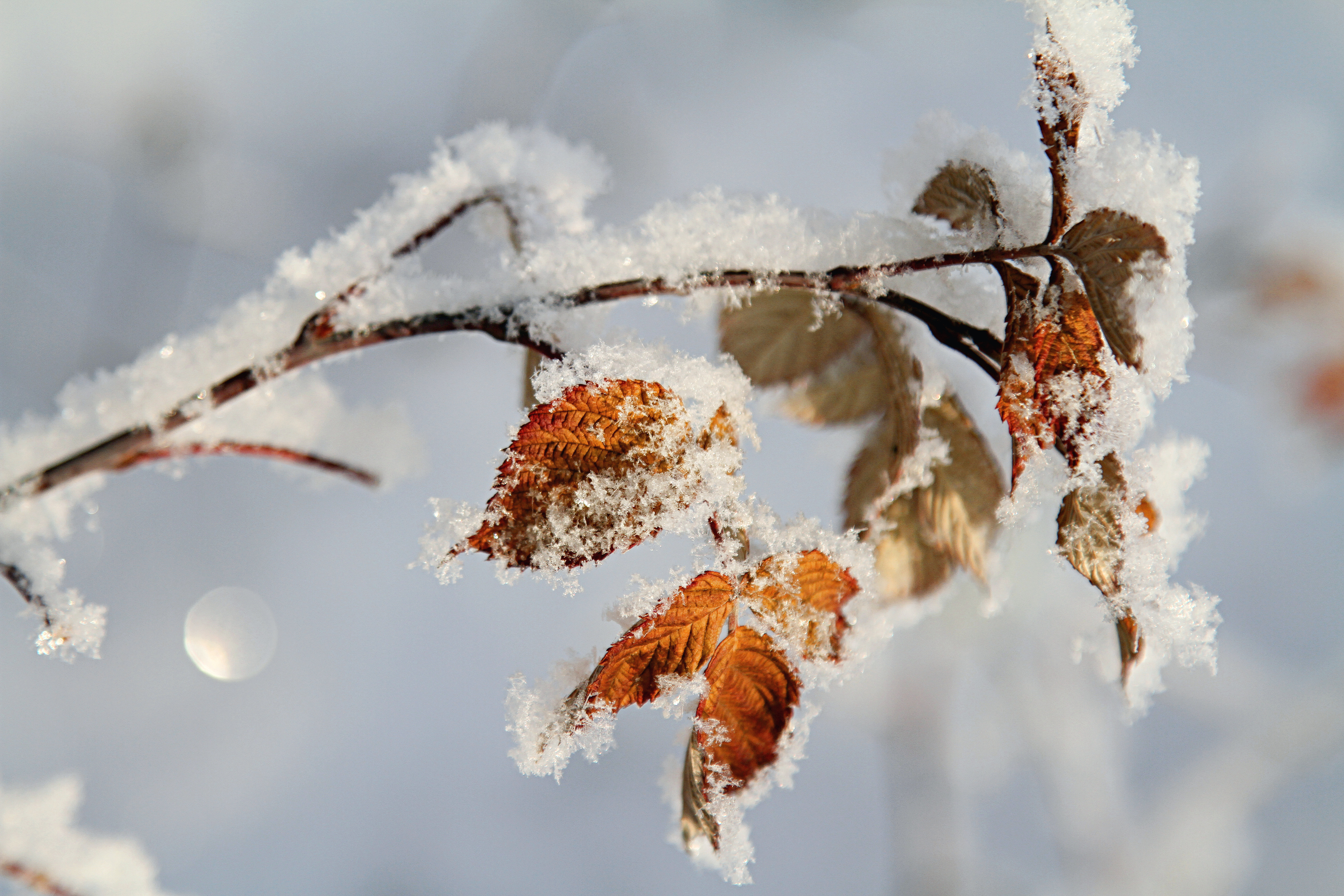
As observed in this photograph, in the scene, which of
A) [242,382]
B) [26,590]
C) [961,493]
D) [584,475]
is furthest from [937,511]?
[26,590]

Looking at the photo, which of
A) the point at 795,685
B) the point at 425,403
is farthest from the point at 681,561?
the point at 425,403

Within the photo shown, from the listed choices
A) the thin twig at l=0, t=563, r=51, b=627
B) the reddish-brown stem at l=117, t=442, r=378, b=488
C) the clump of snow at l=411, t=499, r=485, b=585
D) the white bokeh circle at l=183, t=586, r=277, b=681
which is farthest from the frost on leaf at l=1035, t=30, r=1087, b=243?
the white bokeh circle at l=183, t=586, r=277, b=681

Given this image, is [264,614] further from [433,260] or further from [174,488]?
[433,260]

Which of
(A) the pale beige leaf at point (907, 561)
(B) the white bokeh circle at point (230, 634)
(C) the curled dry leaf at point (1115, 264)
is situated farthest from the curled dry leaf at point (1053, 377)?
(B) the white bokeh circle at point (230, 634)

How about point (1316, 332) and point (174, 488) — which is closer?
point (174, 488)

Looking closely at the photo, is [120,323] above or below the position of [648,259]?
above

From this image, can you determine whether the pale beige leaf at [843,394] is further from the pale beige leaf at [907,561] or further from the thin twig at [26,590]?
the thin twig at [26,590]
